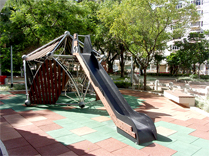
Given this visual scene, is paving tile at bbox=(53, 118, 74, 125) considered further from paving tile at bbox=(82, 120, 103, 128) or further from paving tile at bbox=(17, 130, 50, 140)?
paving tile at bbox=(17, 130, 50, 140)

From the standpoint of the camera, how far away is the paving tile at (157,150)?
4258 millimetres

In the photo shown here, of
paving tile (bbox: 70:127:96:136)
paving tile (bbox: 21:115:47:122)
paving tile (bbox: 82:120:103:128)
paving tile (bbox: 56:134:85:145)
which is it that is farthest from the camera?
paving tile (bbox: 21:115:47:122)

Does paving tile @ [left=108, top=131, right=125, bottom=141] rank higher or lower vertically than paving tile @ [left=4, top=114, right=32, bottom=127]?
lower

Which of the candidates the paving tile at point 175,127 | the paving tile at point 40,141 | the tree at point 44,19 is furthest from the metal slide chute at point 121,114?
the tree at point 44,19

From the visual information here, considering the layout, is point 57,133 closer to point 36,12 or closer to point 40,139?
Answer: point 40,139

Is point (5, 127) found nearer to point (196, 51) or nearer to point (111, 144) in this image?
point (111, 144)

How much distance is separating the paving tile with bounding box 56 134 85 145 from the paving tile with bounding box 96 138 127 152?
0.64m

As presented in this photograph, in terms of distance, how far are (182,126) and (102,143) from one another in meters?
3.27

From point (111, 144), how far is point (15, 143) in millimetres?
2619

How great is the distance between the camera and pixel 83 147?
14.8ft

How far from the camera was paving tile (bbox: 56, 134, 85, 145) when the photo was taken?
4778 millimetres

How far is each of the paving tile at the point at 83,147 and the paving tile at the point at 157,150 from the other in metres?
1.28

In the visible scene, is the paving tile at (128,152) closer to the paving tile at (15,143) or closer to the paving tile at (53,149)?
the paving tile at (53,149)

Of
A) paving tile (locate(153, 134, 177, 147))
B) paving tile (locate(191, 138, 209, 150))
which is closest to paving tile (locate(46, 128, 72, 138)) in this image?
paving tile (locate(153, 134, 177, 147))
